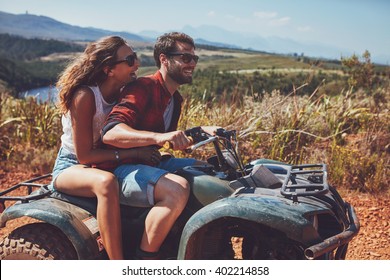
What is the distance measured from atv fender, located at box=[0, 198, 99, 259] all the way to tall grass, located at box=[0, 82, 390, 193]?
10.6 ft

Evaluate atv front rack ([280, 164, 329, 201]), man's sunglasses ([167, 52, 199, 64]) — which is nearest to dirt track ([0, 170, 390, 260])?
atv front rack ([280, 164, 329, 201])

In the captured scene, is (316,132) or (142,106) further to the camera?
(316,132)

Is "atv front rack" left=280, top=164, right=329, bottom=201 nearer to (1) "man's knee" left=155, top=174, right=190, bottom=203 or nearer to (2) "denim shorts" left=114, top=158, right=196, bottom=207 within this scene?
(1) "man's knee" left=155, top=174, right=190, bottom=203

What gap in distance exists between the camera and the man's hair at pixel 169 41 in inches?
122

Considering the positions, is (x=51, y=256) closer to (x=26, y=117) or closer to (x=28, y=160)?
(x=28, y=160)

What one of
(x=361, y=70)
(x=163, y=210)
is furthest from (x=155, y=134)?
(x=361, y=70)

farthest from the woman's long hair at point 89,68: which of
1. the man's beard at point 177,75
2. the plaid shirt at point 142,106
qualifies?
the man's beard at point 177,75

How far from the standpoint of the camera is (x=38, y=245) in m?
2.87

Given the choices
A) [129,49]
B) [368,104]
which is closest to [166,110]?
[129,49]

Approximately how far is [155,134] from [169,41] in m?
0.76

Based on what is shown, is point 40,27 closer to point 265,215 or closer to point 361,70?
point 361,70

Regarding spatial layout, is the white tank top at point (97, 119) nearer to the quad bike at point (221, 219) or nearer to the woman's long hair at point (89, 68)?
the woman's long hair at point (89, 68)

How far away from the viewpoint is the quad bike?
2.52 meters

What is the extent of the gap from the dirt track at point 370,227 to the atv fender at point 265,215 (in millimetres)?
1772
